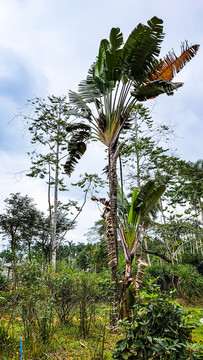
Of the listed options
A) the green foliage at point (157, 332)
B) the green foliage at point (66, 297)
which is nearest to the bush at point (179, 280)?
the green foliage at point (66, 297)

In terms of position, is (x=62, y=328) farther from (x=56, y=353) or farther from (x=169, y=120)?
(x=169, y=120)

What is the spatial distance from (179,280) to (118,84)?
7.13 meters

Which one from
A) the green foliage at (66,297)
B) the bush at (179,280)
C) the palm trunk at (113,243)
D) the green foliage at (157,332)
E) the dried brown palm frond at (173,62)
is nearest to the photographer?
the green foliage at (157,332)

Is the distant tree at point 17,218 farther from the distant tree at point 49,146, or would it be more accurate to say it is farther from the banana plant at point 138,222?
the banana plant at point 138,222

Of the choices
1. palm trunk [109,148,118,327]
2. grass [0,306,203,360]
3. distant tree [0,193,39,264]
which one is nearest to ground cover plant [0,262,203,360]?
grass [0,306,203,360]

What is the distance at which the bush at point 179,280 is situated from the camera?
8602mm

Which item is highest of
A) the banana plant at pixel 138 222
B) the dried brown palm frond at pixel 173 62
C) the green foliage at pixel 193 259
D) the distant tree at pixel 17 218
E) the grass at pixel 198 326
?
the dried brown palm frond at pixel 173 62

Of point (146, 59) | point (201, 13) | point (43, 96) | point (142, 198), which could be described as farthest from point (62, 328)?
point (43, 96)

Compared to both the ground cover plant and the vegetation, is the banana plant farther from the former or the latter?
the ground cover plant

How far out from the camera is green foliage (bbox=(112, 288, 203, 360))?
→ 1.62 m

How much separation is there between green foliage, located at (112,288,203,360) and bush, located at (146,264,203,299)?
7.11 metres

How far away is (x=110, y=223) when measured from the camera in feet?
16.3

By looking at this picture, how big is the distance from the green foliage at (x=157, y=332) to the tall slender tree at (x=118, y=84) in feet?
9.57

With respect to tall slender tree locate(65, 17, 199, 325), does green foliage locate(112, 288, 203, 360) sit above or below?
below
